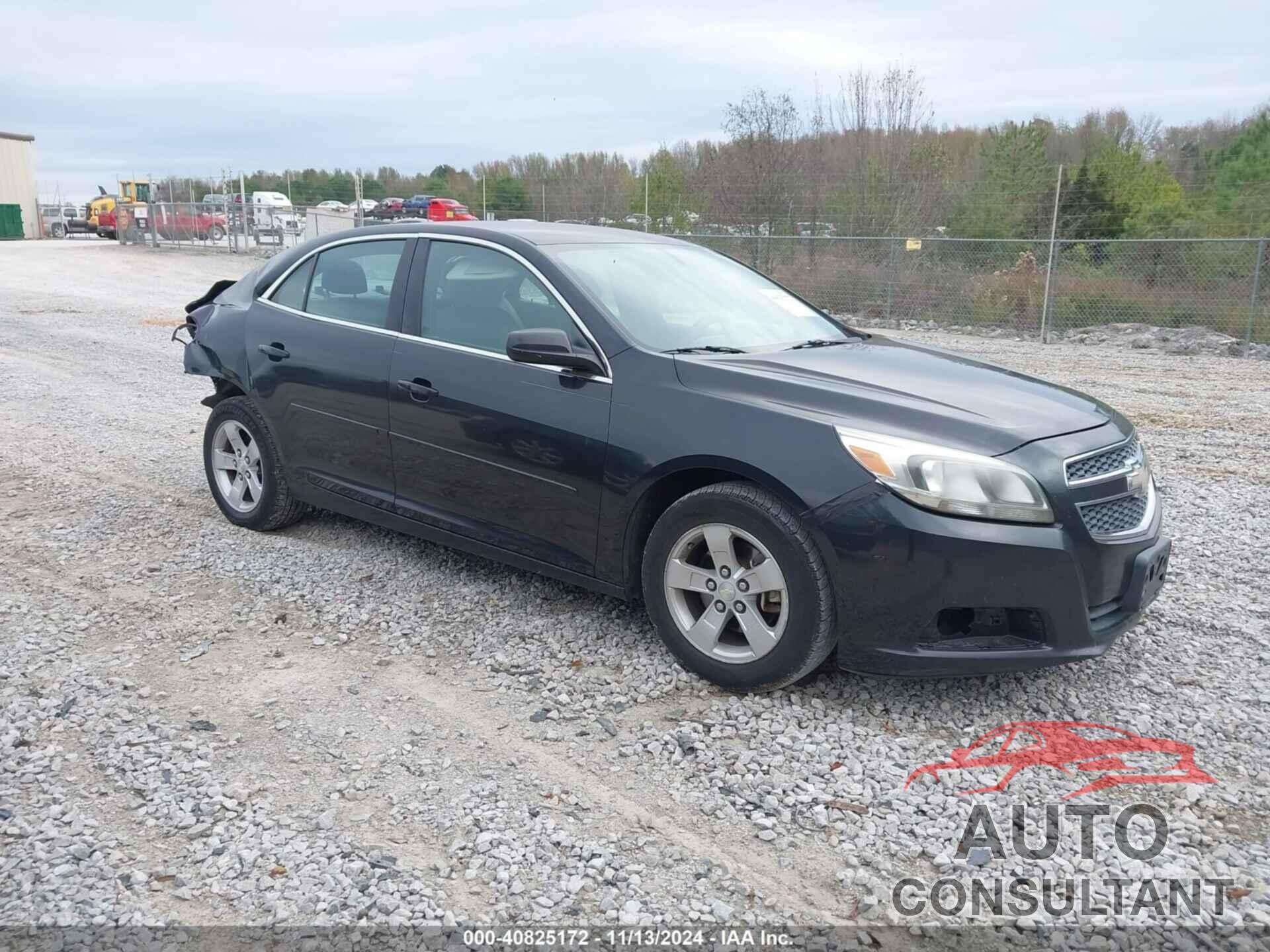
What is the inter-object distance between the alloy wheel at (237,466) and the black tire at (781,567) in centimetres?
280

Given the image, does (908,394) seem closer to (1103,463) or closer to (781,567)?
(1103,463)

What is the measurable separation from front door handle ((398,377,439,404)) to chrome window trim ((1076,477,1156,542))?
2725 millimetres

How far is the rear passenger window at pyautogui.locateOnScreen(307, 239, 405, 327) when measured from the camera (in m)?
5.04

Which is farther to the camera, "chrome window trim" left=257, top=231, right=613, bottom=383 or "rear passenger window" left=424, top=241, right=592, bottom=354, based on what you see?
"rear passenger window" left=424, top=241, right=592, bottom=354

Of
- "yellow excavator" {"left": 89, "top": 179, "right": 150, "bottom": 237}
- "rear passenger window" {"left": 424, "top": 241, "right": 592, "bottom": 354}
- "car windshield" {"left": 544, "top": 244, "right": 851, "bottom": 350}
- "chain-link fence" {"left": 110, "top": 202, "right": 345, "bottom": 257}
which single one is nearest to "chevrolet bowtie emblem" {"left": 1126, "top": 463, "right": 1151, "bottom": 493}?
"car windshield" {"left": 544, "top": 244, "right": 851, "bottom": 350}

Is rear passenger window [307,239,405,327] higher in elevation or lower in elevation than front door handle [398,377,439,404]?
higher

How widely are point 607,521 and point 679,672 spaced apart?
0.67m

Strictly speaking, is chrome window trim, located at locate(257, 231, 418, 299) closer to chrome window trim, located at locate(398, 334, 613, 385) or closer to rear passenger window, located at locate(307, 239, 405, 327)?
rear passenger window, located at locate(307, 239, 405, 327)

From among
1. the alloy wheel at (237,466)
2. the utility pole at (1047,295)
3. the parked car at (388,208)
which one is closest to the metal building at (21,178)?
the parked car at (388,208)

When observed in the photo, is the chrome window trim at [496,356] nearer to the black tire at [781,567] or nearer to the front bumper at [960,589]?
the black tire at [781,567]

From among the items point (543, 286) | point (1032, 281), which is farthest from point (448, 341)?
point (1032, 281)

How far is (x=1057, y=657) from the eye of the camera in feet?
11.5

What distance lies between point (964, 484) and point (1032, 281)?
601 inches

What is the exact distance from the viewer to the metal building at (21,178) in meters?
54.6
